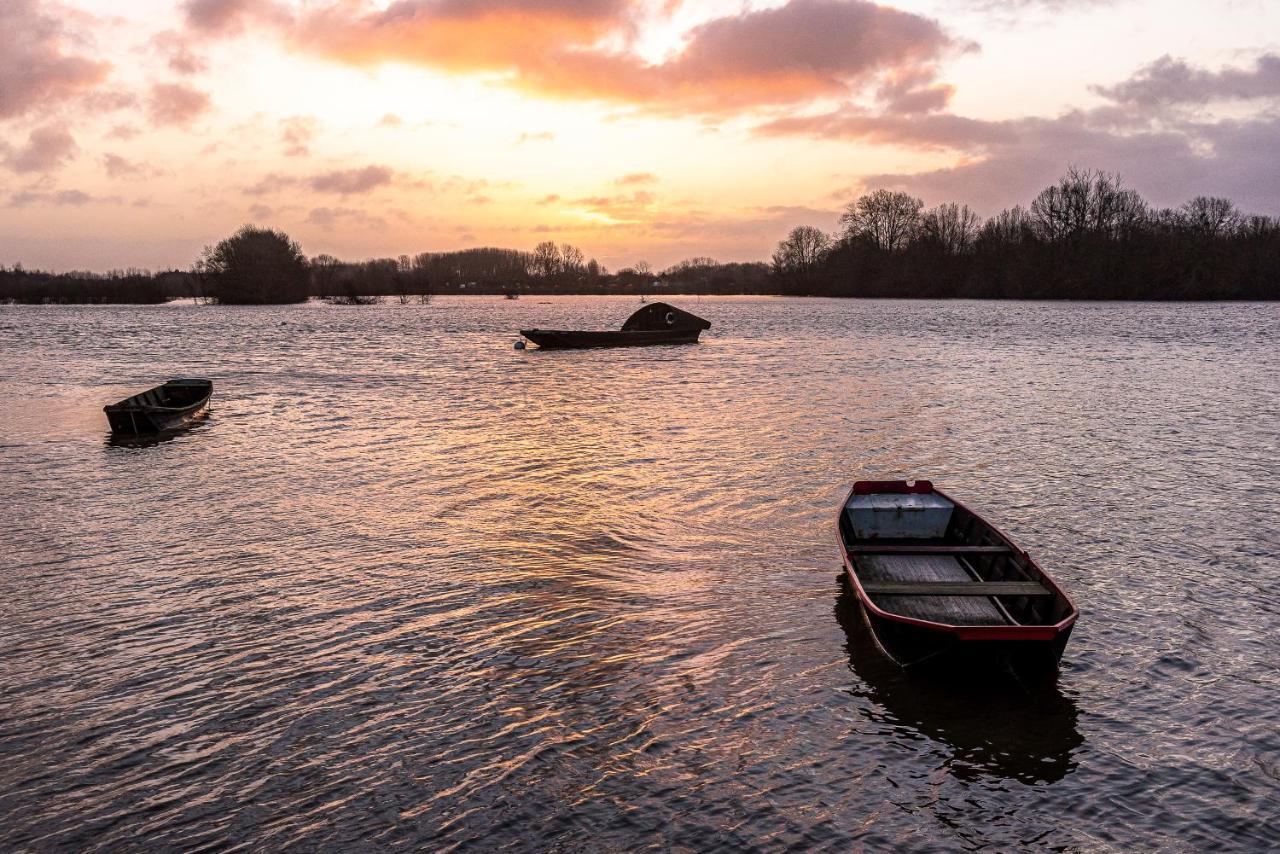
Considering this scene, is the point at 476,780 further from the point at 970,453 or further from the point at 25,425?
the point at 25,425

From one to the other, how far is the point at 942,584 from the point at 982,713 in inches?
70.3

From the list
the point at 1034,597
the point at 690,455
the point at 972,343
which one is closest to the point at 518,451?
the point at 690,455

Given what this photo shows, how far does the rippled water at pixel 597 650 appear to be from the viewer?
7273 mm

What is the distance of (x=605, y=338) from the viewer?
61.1m

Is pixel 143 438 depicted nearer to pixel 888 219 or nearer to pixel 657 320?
pixel 657 320

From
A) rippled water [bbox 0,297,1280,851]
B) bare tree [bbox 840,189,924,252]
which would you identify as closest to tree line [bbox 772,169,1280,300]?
bare tree [bbox 840,189,924,252]

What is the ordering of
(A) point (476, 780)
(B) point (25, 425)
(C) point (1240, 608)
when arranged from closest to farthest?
(A) point (476, 780) < (C) point (1240, 608) < (B) point (25, 425)

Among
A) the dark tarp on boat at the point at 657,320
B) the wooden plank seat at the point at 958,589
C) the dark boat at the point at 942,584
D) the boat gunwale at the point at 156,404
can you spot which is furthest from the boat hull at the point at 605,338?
the wooden plank seat at the point at 958,589

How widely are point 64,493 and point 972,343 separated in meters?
61.4

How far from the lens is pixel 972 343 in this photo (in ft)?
215

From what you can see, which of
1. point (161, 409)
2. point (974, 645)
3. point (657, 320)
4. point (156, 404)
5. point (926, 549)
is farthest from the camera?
point (657, 320)

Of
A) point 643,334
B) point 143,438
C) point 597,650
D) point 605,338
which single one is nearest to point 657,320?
point 643,334

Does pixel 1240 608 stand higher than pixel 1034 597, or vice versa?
pixel 1034 597

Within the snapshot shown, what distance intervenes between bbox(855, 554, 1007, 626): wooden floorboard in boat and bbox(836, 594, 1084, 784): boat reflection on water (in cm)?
63
